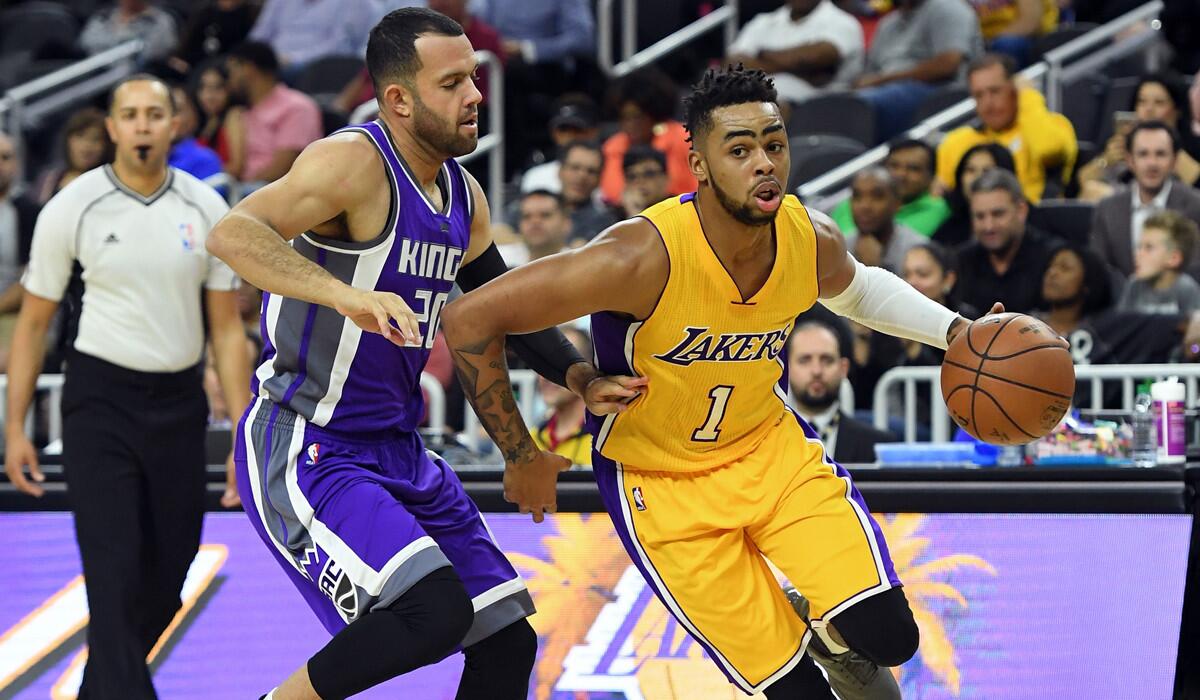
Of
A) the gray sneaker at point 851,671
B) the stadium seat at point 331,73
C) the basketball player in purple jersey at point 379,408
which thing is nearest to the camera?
the basketball player in purple jersey at point 379,408

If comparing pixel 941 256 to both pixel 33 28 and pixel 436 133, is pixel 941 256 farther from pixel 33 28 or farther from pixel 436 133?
pixel 33 28

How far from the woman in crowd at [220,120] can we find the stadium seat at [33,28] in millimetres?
2271

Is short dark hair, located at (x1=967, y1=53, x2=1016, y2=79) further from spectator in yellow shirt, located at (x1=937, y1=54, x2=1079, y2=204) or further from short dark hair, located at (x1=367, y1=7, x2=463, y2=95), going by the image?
short dark hair, located at (x1=367, y1=7, x2=463, y2=95)

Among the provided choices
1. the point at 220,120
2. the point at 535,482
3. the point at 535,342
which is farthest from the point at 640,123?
the point at 535,482

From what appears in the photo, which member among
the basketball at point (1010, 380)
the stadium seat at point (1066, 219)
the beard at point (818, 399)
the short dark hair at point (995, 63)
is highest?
the short dark hair at point (995, 63)

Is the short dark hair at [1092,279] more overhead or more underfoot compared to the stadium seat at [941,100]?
more underfoot

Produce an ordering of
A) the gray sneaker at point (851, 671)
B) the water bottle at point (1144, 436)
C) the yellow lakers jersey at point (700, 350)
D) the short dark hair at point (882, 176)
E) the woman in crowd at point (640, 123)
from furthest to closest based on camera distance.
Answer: the woman in crowd at point (640, 123) < the short dark hair at point (882, 176) < the water bottle at point (1144, 436) < the gray sneaker at point (851, 671) < the yellow lakers jersey at point (700, 350)

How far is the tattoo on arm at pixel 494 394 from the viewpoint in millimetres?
3926

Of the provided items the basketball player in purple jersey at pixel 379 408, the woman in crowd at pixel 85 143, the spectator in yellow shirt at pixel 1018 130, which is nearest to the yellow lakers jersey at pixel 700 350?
the basketball player in purple jersey at pixel 379 408

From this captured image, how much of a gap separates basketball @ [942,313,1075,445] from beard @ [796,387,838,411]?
2.22 metres

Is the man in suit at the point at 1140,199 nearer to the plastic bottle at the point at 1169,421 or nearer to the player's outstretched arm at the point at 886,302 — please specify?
the plastic bottle at the point at 1169,421

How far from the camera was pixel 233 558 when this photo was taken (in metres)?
5.23

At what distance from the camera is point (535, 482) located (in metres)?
4.16

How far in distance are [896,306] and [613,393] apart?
2.76ft
